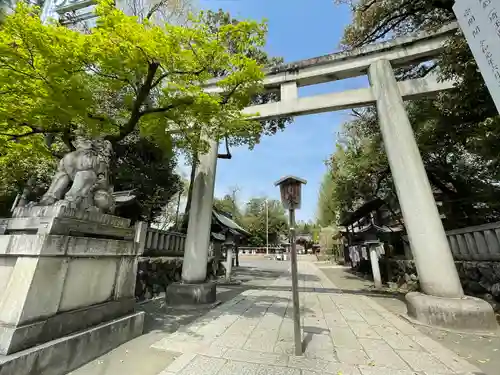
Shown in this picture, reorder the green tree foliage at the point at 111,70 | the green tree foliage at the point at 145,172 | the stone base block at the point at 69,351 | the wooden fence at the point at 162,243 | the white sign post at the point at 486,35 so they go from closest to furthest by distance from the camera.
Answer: the white sign post at the point at 486,35
the stone base block at the point at 69,351
the green tree foliage at the point at 111,70
the wooden fence at the point at 162,243
the green tree foliage at the point at 145,172

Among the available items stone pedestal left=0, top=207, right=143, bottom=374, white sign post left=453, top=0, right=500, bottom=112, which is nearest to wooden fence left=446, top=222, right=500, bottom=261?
white sign post left=453, top=0, right=500, bottom=112

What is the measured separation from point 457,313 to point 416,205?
2129mm

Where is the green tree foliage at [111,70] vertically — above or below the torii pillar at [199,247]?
above

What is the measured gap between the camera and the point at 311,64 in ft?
22.8

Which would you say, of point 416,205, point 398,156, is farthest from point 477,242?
point 398,156

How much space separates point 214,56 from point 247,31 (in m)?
0.80

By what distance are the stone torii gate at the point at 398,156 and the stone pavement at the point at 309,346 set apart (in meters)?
0.94

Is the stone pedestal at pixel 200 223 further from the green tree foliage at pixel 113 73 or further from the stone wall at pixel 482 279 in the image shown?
the stone wall at pixel 482 279

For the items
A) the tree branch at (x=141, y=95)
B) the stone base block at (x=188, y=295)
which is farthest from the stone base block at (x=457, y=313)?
the tree branch at (x=141, y=95)

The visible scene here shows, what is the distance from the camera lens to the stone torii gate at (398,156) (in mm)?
4492

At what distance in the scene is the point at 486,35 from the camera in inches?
69.4

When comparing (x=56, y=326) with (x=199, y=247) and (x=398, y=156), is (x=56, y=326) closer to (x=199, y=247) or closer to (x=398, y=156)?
(x=199, y=247)

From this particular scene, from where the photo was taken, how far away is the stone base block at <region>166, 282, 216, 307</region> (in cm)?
574

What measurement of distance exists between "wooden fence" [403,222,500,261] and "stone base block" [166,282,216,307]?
22.6 feet
